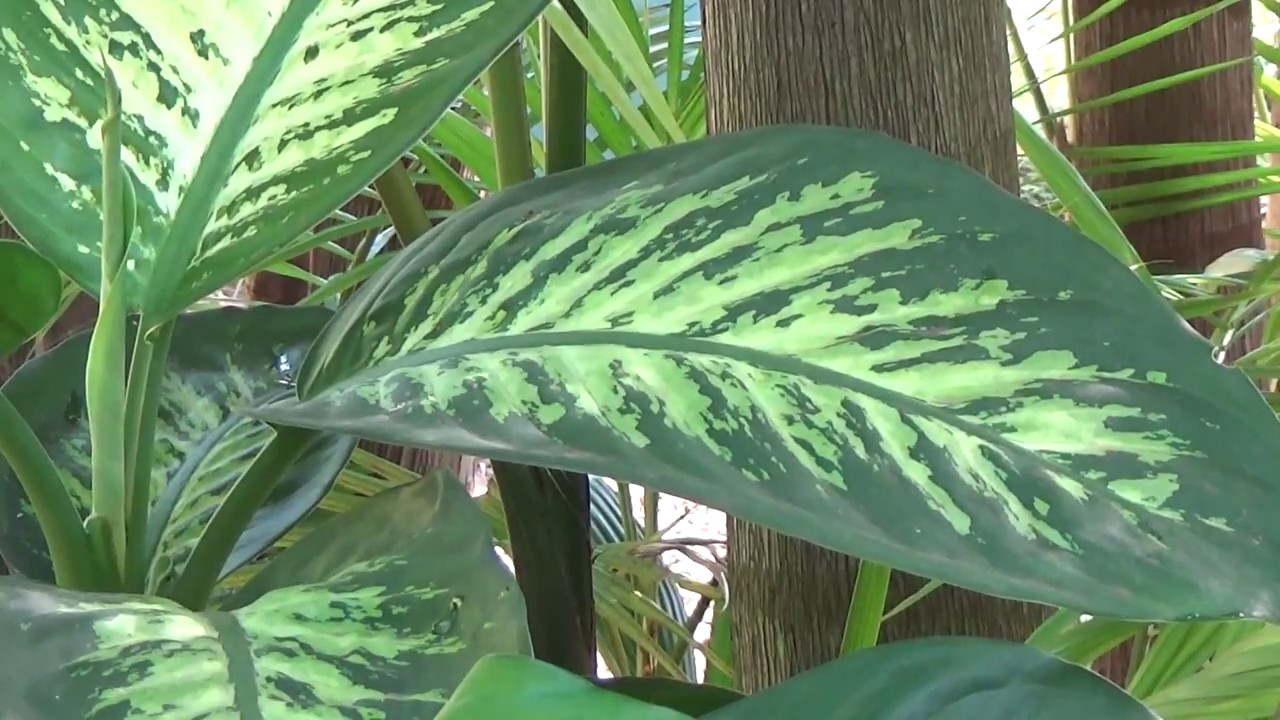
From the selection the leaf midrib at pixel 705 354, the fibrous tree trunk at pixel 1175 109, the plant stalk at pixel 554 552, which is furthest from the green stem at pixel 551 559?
the fibrous tree trunk at pixel 1175 109

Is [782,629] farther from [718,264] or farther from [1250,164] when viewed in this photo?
[1250,164]

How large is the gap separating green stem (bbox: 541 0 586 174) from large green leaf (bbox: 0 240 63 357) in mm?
174

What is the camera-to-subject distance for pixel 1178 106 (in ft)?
2.76

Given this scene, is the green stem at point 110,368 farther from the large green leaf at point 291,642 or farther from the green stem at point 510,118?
the green stem at point 510,118

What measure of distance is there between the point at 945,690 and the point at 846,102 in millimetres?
225

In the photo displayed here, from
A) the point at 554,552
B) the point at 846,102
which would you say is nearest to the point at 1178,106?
the point at 846,102

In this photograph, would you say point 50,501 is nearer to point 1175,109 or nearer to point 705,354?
point 705,354

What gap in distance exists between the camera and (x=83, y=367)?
15.1 inches

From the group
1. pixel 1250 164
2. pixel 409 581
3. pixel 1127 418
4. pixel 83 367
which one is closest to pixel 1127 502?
pixel 1127 418

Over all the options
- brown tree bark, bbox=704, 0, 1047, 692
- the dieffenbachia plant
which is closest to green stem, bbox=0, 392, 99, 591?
the dieffenbachia plant

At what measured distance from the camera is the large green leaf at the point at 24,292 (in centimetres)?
30

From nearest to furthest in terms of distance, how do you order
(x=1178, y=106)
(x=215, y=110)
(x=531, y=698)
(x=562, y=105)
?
(x=531, y=698), (x=215, y=110), (x=562, y=105), (x=1178, y=106)

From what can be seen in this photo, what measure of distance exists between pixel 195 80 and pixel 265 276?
2.53 ft

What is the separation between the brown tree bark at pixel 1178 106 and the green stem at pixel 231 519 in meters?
0.73
